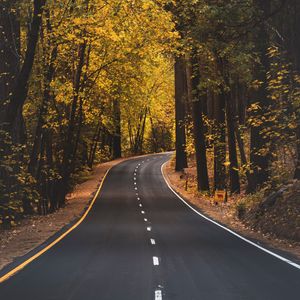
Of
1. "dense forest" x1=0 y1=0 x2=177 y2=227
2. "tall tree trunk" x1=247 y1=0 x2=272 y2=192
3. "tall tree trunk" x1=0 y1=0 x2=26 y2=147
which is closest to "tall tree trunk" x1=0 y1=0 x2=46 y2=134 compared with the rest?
"dense forest" x1=0 y1=0 x2=177 y2=227

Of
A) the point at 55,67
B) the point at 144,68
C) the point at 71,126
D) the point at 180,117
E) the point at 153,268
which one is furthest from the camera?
the point at 180,117

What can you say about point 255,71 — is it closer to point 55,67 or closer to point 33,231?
point 55,67

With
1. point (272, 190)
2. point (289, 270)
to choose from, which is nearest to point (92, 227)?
point (272, 190)

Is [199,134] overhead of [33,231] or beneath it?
overhead

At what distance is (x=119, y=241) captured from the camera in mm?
17922

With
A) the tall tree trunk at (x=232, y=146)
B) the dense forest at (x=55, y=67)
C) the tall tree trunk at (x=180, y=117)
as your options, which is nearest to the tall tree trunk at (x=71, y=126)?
the dense forest at (x=55, y=67)

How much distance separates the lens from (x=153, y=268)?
11969 millimetres

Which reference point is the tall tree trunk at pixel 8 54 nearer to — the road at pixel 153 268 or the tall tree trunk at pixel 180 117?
the road at pixel 153 268

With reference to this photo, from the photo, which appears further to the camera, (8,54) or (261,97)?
(261,97)

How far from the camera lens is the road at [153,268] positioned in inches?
356

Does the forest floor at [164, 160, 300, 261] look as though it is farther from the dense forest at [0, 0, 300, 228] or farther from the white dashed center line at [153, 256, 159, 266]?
the white dashed center line at [153, 256, 159, 266]

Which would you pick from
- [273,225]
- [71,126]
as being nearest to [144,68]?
[71,126]

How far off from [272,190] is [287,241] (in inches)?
236

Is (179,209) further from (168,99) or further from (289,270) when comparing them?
(168,99)
